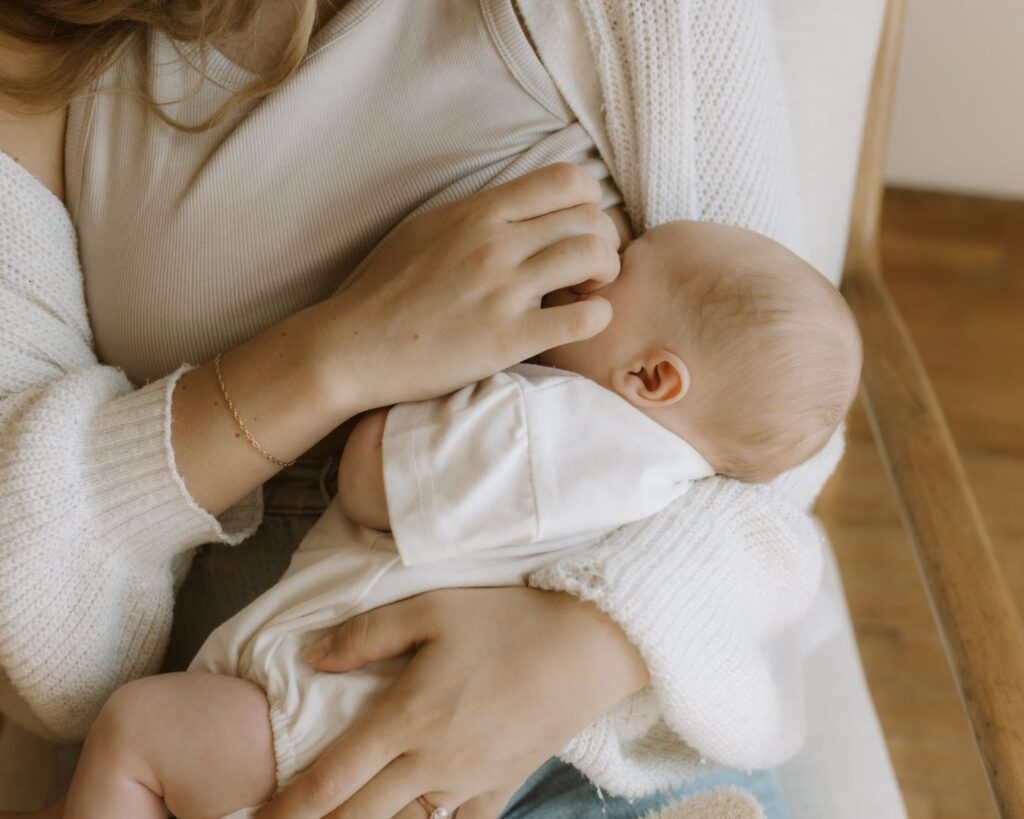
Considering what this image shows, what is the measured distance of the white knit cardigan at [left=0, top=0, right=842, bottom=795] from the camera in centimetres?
77

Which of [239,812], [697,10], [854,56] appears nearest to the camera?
[239,812]

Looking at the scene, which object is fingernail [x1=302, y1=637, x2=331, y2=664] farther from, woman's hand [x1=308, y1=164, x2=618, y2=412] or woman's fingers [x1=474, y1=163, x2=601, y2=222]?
woman's fingers [x1=474, y1=163, x2=601, y2=222]

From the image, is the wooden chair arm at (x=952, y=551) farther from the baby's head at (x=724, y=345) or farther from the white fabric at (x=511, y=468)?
the white fabric at (x=511, y=468)

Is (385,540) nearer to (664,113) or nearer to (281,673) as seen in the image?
(281,673)

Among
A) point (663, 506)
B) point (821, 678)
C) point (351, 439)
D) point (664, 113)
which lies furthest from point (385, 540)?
point (821, 678)

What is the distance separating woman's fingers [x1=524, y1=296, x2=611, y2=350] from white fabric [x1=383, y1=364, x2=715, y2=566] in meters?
0.03

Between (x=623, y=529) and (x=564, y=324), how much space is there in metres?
0.17

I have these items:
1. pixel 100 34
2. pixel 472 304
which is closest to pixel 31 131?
pixel 100 34

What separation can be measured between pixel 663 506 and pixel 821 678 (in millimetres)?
408

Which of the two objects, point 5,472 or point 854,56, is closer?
point 5,472

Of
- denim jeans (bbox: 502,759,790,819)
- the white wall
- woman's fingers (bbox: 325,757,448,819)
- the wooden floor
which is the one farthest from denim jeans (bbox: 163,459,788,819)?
the white wall

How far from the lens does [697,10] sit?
0.86m

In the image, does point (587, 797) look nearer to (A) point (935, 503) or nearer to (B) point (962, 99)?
(A) point (935, 503)

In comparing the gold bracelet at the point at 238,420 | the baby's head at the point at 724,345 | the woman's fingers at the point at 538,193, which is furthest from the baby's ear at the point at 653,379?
the gold bracelet at the point at 238,420
